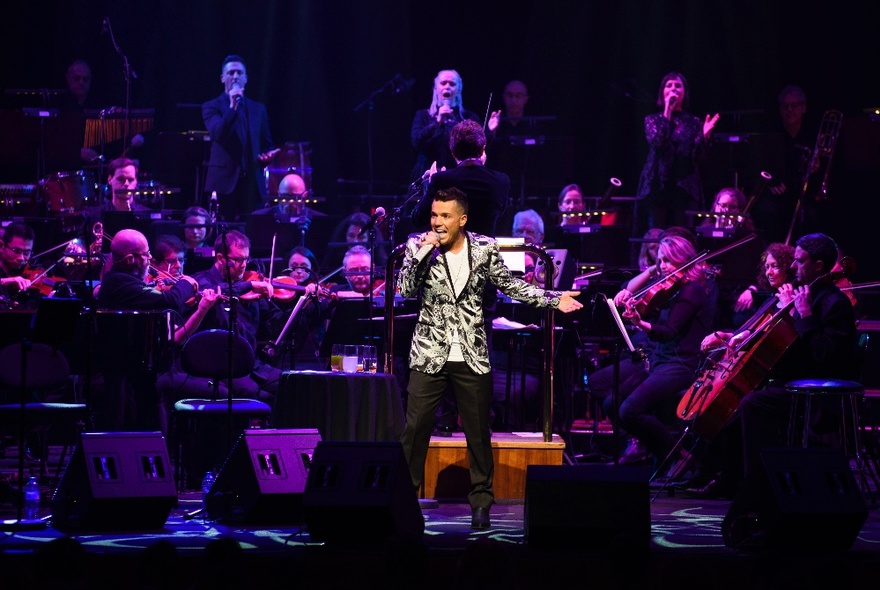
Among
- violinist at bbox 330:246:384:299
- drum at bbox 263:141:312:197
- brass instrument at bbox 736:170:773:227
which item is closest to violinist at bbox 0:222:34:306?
violinist at bbox 330:246:384:299

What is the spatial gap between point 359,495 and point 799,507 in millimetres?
1967

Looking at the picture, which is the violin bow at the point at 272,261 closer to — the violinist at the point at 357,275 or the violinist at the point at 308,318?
the violinist at the point at 308,318

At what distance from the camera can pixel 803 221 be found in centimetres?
1323

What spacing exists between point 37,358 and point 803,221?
8146 mm

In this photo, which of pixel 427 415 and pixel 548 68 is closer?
pixel 427 415

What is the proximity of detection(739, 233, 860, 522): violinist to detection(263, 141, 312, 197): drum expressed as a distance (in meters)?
7.54

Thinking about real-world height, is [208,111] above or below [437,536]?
above

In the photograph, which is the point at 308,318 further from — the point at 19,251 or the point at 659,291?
the point at 659,291

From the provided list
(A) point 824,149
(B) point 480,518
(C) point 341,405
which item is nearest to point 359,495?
(B) point 480,518

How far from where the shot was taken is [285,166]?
14.6m

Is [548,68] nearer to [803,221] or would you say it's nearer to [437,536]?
[803,221]

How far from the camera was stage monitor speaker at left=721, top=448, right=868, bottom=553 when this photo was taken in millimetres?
5707

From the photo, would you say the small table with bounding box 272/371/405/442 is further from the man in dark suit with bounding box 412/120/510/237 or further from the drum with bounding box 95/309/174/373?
the drum with bounding box 95/309/174/373

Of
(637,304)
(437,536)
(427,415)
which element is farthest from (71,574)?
(637,304)
